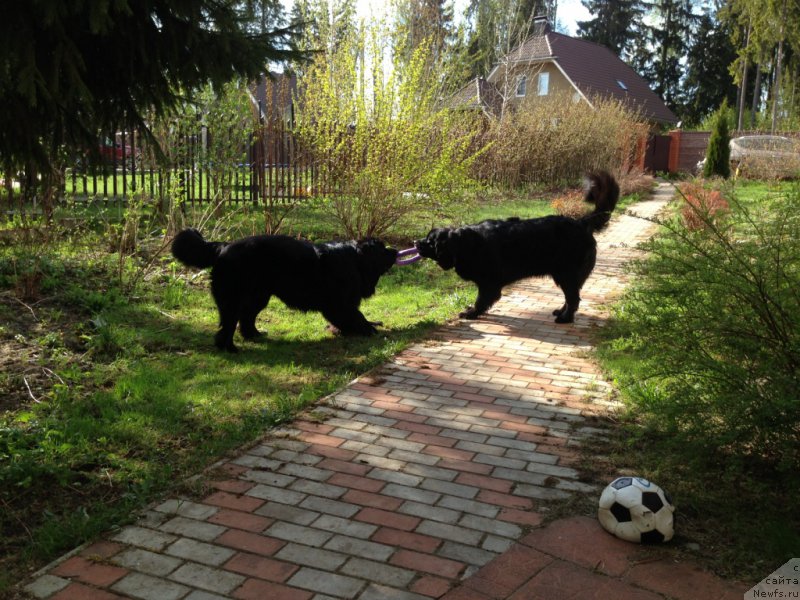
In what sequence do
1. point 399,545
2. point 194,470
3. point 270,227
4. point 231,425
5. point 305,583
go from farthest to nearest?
point 270,227 → point 231,425 → point 194,470 → point 399,545 → point 305,583

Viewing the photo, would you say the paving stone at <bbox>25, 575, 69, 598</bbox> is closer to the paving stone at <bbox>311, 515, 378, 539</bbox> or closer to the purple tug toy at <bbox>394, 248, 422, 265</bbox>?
the paving stone at <bbox>311, 515, 378, 539</bbox>

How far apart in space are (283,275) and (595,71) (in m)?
40.1

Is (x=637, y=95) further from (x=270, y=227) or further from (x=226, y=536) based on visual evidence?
(x=226, y=536)

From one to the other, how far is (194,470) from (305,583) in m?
1.23

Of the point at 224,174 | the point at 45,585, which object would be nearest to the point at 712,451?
the point at 45,585

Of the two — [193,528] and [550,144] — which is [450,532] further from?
[550,144]

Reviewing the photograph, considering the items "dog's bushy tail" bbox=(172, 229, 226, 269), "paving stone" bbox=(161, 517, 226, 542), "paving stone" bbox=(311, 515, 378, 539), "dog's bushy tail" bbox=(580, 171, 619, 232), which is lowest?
"paving stone" bbox=(161, 517, 226, 542)

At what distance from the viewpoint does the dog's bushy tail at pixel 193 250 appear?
556 cm

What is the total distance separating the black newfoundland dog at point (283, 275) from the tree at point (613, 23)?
55.9 m

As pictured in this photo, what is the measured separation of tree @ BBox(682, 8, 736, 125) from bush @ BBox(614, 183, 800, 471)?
53.7 meters

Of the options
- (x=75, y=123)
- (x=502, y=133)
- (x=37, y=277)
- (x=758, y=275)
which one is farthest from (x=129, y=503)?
(x=502, y=133)

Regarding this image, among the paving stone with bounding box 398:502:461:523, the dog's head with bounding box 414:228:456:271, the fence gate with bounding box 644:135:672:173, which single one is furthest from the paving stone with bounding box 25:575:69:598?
the fence gate with bounding box 644:135:672:173

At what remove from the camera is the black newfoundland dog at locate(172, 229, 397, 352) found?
18.3 feet

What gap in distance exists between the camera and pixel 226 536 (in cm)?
288
